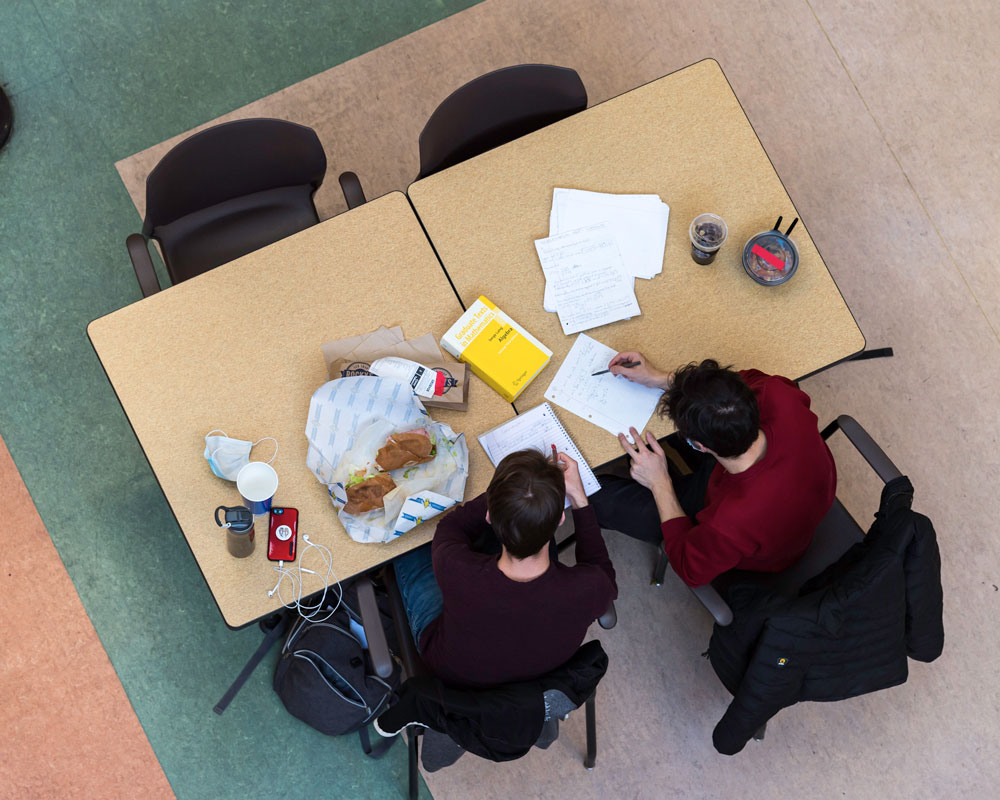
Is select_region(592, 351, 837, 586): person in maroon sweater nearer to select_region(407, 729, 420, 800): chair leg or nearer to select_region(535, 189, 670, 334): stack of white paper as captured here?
select_region(535, 189, 670, 334): stack of white paper

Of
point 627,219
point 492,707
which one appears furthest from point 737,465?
point 492,707

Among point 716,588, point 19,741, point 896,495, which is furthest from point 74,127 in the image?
point 896,495

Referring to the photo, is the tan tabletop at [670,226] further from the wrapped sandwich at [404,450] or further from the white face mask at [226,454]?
the white face mask at [226,454]

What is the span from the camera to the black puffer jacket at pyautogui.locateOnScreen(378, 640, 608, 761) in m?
1.85

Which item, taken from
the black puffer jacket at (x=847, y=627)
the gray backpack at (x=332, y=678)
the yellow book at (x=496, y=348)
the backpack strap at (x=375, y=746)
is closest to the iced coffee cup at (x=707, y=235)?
the yellow book at (x=496, y=348)

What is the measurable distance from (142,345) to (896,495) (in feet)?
6.20

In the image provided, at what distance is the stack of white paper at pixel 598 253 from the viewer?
2.10m

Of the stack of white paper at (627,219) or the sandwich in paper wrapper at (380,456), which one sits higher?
the stack of white paper at (627,219)

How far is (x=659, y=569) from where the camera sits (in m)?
2.67

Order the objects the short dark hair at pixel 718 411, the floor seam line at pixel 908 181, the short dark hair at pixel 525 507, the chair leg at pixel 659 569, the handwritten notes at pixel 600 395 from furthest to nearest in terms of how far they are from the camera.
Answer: the floor seam line at pixel 908 181
the chair leg at pixel 659 569
the handwritten notes at pixel 600 395
the short dark hair at pixel 718 411
the short dark hair at pixel 525 507

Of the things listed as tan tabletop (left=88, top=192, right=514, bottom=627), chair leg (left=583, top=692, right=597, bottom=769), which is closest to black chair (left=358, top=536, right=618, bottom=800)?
chair leg (left=583, top=692, right=597, bottom=769)

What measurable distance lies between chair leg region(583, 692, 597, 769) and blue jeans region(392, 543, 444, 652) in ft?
1.95

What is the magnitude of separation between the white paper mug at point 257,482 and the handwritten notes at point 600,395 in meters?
0.69

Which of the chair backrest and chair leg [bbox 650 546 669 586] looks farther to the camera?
chair leg [bbox 650 546 669 586]
